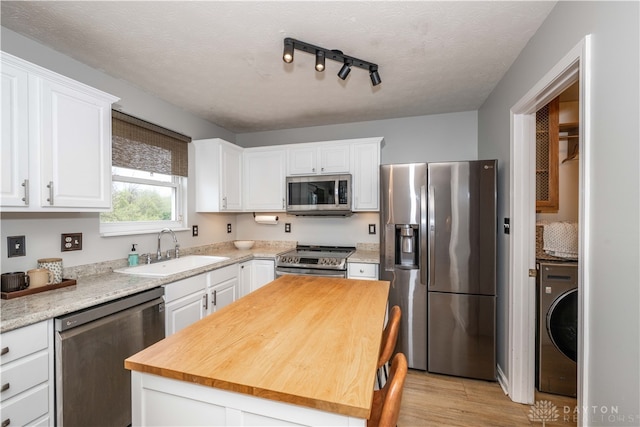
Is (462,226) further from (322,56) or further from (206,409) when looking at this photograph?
(206,409)

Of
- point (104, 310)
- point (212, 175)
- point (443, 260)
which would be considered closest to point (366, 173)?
point (443, 260)

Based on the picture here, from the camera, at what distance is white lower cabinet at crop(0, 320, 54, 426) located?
1.23 meters

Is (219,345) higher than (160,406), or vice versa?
(219,345)

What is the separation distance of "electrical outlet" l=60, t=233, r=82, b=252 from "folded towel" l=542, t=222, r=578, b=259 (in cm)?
356

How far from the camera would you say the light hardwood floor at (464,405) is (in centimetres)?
189

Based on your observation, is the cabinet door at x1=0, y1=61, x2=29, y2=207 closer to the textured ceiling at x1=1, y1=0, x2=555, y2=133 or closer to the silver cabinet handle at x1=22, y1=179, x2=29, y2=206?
the silver cabinet handle at x1=22, y1=179, x2=29, y2=206

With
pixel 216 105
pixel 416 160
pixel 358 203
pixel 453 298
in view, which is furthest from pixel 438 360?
pixel 216 105

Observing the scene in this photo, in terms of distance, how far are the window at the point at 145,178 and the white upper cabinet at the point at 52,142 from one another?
14.7 inches

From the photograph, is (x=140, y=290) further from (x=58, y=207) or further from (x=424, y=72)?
(x=424, y=72)

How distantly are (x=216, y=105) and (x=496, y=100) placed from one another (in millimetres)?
2691

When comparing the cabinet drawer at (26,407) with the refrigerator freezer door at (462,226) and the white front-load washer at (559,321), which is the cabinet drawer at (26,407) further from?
the white front-load washer at (559,321)

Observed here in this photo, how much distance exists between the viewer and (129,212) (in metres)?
2.51

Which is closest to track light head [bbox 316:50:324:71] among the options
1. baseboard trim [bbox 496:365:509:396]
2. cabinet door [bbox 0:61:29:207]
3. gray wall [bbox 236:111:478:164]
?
cabinet door [bbox 0:61:29:207]

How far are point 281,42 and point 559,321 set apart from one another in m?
2.90
